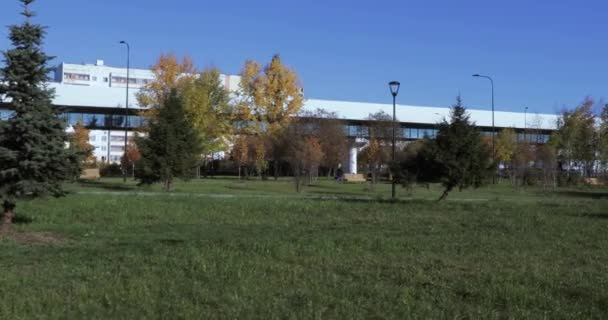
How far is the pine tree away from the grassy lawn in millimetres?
1078

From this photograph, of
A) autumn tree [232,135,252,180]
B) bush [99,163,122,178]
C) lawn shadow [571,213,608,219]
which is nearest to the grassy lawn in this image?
lawn shadow [571,213,608,219]

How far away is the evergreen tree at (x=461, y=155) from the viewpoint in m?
25.5

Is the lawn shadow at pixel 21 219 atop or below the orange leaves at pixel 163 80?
below

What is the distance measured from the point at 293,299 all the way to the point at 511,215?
47.3ft

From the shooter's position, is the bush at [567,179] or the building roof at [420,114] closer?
the bush at [567,179]

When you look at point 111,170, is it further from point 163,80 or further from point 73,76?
point 73,76

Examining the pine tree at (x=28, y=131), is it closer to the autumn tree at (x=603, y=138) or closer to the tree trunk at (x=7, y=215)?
the tree trunk at (x=7, y=215)

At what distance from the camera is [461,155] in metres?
25.8

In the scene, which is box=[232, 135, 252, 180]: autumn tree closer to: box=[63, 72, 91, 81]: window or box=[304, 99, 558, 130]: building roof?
box=[304, 99, 558, 130]: building roof

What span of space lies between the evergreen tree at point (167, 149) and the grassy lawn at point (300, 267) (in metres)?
13.0

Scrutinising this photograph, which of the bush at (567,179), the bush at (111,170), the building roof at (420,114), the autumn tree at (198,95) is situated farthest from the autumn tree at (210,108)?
the building roof at (420,114)

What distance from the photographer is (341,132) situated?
75.4 meters

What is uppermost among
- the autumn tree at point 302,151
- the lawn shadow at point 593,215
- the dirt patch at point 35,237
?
the autumn tree at point 302,151

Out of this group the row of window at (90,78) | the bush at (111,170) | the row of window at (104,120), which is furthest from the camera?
the row of window at (90,78)
